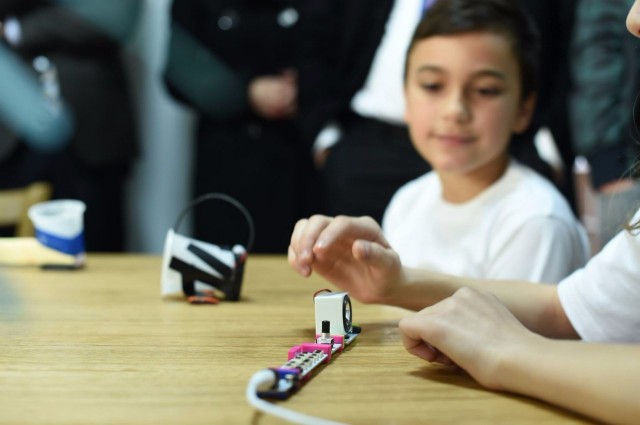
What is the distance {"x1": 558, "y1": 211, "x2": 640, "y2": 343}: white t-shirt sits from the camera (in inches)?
42.0

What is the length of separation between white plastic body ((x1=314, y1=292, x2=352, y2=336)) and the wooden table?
0.11ft

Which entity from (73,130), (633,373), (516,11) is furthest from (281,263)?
(73,130)

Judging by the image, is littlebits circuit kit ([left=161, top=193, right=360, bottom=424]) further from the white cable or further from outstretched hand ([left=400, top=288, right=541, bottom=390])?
outstretched hand ([left=400, top=288, right=541, bottom=390])

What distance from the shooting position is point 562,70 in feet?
7.70

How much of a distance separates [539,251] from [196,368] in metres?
0.84

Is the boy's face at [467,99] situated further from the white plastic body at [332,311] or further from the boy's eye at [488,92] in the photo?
the white plastic body at [332,311]

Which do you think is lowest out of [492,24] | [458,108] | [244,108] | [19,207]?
[19,207]

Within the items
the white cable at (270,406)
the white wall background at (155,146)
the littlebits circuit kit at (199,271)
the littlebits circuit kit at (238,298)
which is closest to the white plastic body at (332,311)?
the littlebits circuit kit at (238,298)

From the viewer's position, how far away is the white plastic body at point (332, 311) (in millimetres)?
997

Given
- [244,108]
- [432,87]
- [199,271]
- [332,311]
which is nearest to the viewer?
[332,311]

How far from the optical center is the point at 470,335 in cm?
85

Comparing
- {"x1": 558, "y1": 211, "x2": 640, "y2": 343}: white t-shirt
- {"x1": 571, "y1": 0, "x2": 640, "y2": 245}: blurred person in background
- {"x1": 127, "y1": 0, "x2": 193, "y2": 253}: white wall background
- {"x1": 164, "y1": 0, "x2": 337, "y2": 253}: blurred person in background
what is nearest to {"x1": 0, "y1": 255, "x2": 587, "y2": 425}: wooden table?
{"x1": 558, "y1": 211, "x2": 640, "y2": 343}: white t-shirt

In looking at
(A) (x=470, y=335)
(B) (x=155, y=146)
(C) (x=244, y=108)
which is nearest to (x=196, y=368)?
(A) (x=470, y=335)

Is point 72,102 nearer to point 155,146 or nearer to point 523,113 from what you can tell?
point 155,146
